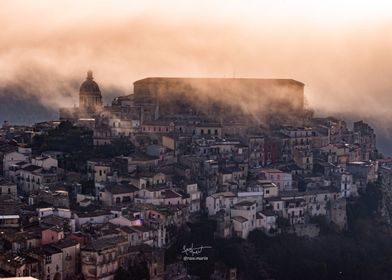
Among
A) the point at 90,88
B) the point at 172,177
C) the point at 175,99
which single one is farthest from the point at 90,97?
the point at 172,177

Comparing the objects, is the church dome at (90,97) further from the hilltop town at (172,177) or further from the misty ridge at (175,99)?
the misty ridge at (175,99)

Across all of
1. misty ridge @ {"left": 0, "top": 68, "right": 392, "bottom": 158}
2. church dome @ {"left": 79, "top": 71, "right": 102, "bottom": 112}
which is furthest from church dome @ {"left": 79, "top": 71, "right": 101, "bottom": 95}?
misty ridge @ {"left": 0, "top": 68, "right": 392, "bottom": 158}

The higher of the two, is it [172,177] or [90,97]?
[90,97]

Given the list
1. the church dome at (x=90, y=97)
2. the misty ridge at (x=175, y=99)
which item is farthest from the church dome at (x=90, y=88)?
the misty ridge at (x=175, y=99)

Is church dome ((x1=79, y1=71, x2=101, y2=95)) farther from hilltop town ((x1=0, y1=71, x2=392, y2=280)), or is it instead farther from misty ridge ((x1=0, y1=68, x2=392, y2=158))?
misty ridge ((x1=0, y1=68, x2=392, y2=158))

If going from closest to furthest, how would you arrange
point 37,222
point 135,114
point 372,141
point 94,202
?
1. point 37,222
2. point 94,202
3. point 135,114
4. point 372,141

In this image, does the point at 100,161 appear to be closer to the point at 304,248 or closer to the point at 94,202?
the point at 94,202

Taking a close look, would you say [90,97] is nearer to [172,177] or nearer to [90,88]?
[90,88]

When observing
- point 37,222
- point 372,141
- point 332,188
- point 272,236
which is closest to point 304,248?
point 272,236
